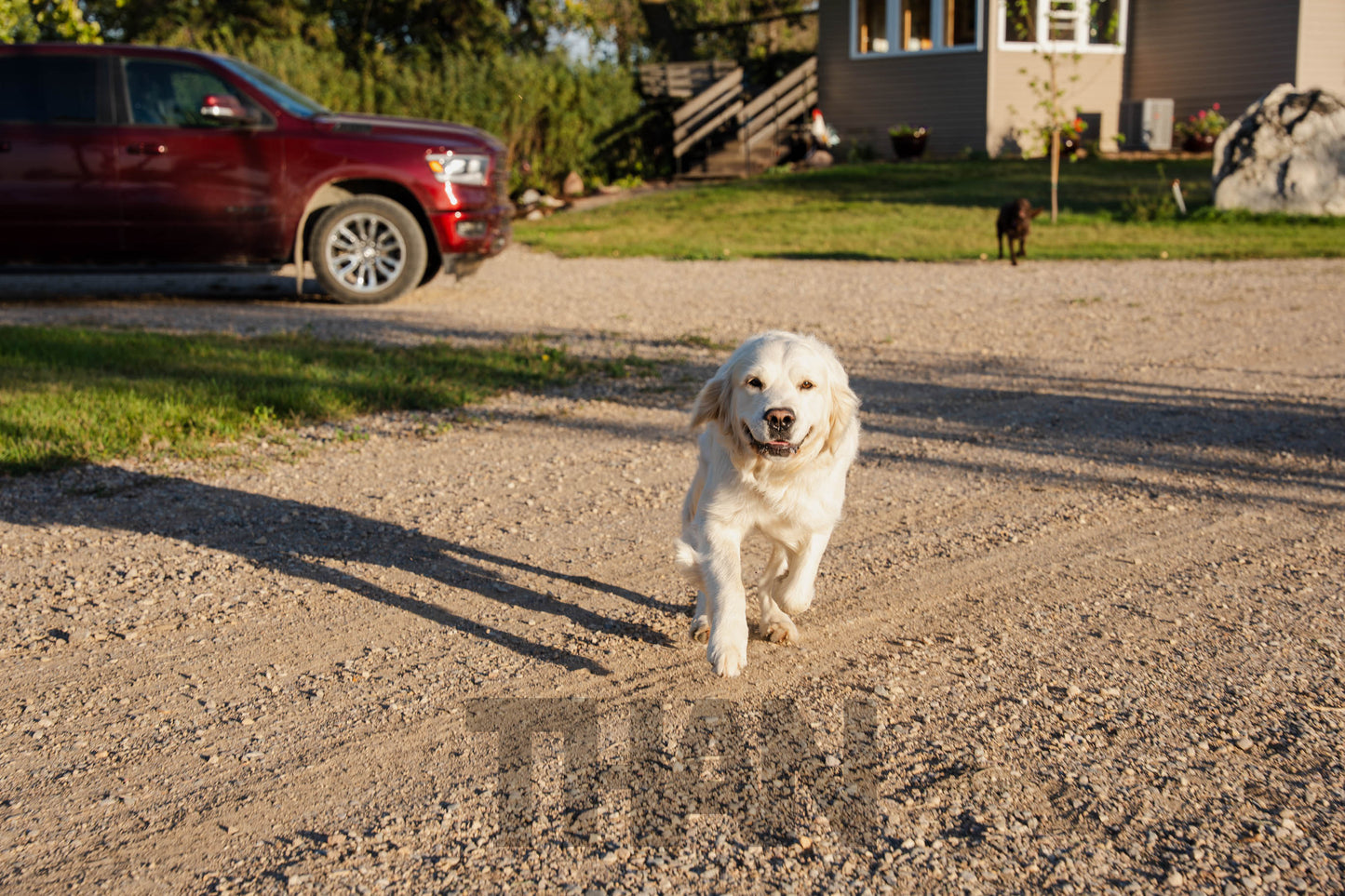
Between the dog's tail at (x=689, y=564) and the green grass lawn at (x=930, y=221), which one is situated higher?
the green grass lawn at (x=930, y=221)

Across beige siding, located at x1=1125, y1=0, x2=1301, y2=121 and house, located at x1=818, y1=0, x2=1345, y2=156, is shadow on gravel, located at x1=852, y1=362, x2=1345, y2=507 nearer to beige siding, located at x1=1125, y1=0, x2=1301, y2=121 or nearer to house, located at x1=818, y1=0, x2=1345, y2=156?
house, located at x1=818, y1=0, x2=1345, y2=156

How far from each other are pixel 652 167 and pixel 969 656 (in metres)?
23.4

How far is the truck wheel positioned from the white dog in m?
7.50

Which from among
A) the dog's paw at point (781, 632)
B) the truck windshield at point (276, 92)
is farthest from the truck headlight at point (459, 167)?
the dog's paw at point (781, 632)

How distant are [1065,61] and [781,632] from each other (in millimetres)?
23537

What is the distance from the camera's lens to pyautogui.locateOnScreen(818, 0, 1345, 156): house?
72.8 ft

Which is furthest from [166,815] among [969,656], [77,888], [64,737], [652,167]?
[652,167]

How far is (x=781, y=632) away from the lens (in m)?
3.77

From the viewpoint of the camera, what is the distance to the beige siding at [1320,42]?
71.2 feet

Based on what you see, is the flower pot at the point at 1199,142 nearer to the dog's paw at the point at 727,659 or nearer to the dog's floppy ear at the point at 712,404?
the dog's floppy ear at the point at 712,404

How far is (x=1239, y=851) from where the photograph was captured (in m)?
2.54

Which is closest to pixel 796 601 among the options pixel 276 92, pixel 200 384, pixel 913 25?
pixel 200 384

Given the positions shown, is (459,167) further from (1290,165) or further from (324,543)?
(1290,165)

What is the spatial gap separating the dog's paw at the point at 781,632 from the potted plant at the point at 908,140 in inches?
867
